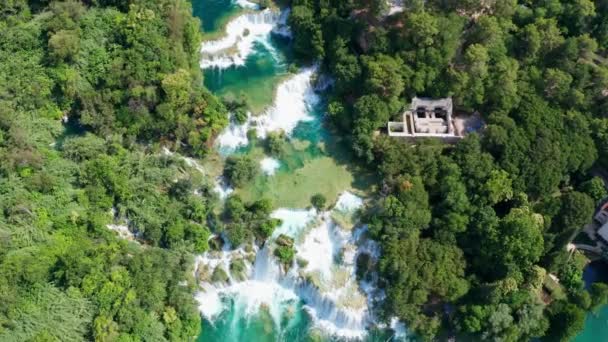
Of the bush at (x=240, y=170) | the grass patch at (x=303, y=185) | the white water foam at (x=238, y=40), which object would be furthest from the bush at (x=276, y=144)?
the white water foam at (x=238, y=40)

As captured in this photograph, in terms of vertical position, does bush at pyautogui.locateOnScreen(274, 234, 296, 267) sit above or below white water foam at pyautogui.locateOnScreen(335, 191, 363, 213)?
below

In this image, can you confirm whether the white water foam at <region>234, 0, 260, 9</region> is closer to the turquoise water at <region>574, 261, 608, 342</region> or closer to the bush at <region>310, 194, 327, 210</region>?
the bush at <region>310, 194, 327, 210</region>

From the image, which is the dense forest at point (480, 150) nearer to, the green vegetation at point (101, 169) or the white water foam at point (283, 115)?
the white water foam at point (283, 115)

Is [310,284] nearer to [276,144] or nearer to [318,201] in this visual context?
[318,201]

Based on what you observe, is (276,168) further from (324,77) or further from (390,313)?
(390,313)

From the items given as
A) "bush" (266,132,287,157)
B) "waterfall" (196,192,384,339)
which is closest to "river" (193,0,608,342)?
"waterfall" (196,192,384,339)

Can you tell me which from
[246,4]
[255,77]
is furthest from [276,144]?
[246,4]
